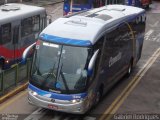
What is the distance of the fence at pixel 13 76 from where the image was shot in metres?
15.8

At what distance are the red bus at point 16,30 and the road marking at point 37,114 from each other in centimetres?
439

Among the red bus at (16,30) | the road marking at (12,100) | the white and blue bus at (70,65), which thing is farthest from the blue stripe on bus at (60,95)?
the red bus at (16,30)

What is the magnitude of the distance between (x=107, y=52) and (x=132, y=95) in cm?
273

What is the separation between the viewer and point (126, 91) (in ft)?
57.6

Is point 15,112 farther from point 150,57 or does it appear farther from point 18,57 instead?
point 150,57

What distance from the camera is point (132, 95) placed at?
17125 mm

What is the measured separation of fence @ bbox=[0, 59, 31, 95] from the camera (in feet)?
51.8

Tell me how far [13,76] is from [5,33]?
2600 mm

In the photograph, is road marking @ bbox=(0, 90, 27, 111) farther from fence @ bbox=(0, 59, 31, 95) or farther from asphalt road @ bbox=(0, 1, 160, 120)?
fence @ bbox=(0, 59, 31, 95)

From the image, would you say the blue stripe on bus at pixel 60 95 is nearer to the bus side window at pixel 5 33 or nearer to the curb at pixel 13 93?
the curb at pixel 13 93

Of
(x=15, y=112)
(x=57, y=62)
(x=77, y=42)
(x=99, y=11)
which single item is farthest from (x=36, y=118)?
(x=99, y=11)

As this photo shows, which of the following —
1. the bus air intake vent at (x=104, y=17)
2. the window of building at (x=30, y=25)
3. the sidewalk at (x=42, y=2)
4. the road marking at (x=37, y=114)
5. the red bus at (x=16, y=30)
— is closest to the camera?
the road marking at (x=37, y=114)

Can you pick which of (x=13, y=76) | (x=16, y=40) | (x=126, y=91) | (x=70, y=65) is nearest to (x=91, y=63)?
(x=70, y=65)

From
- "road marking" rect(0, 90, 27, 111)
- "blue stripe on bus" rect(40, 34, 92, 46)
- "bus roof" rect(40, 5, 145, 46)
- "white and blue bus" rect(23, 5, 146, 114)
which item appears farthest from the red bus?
"blue stripe on bus" rect(40, 34, 92, 46)
